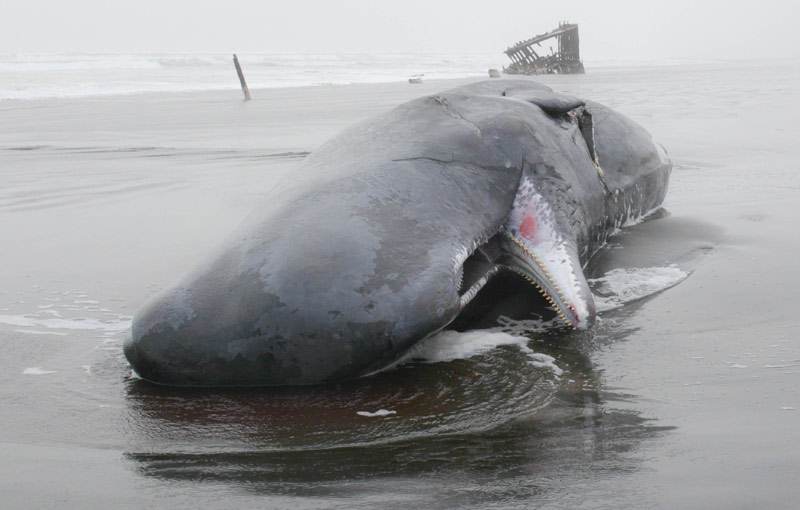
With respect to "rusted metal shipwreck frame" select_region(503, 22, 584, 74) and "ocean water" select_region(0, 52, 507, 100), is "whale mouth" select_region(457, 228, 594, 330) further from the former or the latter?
"rusted metal shipwreck frame" select_region(503, 22, 584, 74)

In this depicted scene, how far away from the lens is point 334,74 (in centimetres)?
4278

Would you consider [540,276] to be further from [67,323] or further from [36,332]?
[36,332]

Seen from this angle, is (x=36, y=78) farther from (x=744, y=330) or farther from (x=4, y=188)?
(x=744, y=330)

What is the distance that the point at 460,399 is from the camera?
3.20 metres

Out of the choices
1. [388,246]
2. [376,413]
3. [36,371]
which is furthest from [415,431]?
[36,371]

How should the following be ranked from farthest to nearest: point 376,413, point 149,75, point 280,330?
point 149,75, point 280,330, point 376,413

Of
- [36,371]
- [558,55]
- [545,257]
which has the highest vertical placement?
[558,55]

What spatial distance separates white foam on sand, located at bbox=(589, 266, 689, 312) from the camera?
4432 mm

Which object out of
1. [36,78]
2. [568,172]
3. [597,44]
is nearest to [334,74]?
[36,78]

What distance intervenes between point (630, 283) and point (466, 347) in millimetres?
1375

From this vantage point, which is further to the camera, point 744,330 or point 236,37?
point 236,37

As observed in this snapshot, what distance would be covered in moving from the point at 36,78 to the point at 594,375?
35.2 metres

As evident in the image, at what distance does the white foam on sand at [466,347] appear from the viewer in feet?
11.9

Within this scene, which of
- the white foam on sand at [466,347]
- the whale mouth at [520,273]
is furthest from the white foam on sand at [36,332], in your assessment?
the whale mouth at [520,273]
